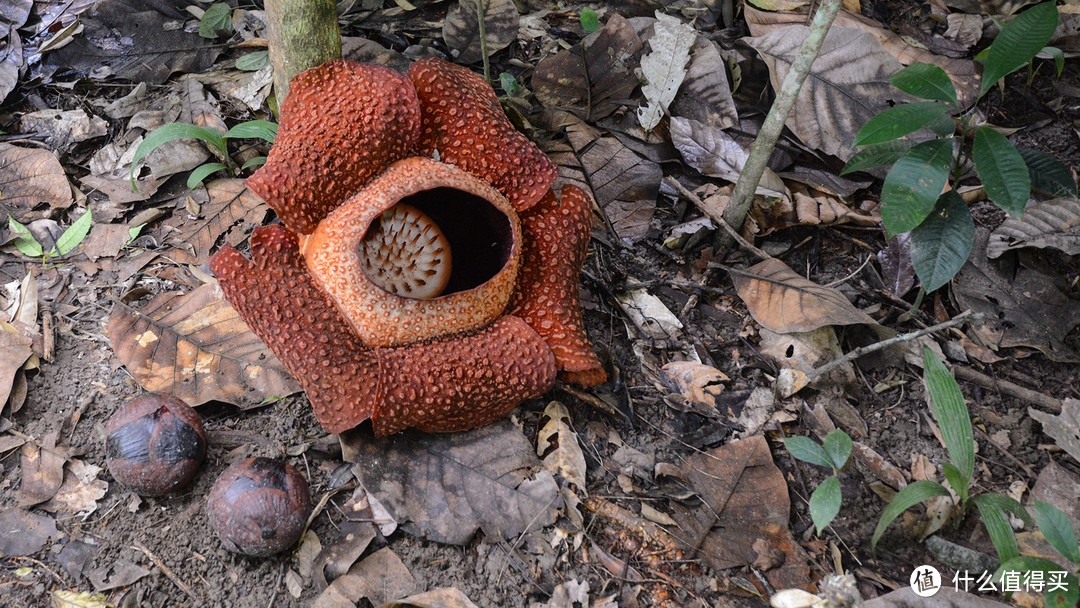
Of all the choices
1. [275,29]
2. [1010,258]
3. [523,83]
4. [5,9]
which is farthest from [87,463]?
[1010,258]

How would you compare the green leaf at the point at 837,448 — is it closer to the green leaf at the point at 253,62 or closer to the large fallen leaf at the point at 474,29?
the large fallen leaf at the point at 474,29

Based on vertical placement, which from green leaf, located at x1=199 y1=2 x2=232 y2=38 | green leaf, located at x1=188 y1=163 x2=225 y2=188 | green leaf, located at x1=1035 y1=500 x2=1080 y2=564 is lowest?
green leaf, located at x1=1035 y1=500 x2=1080 y2=564

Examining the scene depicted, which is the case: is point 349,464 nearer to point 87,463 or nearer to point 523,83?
point 87,463

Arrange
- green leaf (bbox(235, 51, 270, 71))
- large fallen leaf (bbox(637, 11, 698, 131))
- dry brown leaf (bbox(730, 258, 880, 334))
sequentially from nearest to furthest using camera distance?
dry brown leaf (bbox(730, 258, 880, 334)) → large fallen leaf (bbox(637, 11, 698, 131)) → green leaf (bbox(235, 51, 270, 71))

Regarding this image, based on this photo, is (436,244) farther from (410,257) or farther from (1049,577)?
(1049,577)

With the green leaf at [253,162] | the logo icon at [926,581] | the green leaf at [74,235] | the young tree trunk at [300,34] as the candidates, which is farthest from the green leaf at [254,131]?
the logo icon at [926,581]

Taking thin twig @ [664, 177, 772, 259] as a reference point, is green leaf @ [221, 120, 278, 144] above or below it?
above

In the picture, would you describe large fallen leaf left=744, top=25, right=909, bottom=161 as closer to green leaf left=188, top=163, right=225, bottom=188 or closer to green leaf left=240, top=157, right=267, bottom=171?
green leaf left=240, top=157, right=267, bottom=171

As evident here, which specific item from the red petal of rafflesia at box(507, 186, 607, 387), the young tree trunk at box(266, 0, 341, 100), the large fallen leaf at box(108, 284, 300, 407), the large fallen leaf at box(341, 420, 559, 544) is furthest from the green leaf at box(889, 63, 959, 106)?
the large fallen leaf at box(108, 284, 300, 407)
